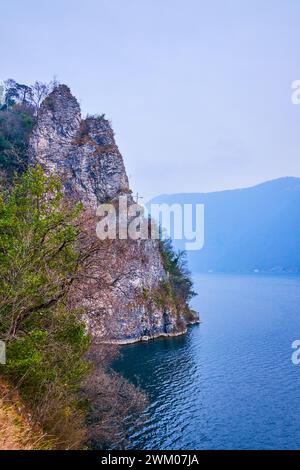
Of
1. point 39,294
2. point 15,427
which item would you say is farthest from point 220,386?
point 15,427

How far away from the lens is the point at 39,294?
1088cm

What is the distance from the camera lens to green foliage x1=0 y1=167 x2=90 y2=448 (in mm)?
10273

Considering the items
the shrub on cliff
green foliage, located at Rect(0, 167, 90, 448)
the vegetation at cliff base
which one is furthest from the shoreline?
green foliage, located at Rect(0, 167, 90, 448)

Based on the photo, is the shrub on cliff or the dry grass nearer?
the dry grass

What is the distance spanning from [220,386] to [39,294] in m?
27.4

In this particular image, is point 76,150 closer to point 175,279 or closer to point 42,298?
point 175,279

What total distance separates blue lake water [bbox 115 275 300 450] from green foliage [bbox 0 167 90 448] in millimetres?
11959

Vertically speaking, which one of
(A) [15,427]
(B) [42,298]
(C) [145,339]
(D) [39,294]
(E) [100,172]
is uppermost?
(E) [100,172]

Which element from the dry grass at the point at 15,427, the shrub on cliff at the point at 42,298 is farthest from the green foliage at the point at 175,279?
the dry grass at the point at 15,427

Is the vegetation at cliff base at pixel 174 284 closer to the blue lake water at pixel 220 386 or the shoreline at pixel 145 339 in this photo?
the shoreline at pixel 145 339

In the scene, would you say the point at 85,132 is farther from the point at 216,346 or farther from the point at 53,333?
the point at 53,333

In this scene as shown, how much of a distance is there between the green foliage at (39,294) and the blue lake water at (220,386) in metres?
12.0

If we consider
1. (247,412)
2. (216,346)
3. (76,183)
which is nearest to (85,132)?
(76,183)

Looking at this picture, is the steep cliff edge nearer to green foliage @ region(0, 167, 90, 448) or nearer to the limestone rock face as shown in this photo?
the limestone rock face
